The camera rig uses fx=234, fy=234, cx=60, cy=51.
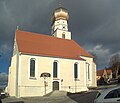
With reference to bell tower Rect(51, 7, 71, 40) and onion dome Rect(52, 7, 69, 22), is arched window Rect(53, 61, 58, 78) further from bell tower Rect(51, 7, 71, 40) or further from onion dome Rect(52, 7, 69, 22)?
onion dome Rect(52, 7, 69, 22)

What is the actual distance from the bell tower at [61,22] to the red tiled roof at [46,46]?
5.58 m

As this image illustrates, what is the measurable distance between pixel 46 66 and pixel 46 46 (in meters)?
5.03

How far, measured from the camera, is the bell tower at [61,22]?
56625 millimetres

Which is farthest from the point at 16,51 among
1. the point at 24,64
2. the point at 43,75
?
the point at 43,75

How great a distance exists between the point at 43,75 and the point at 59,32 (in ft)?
56.8

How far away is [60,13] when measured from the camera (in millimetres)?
59375

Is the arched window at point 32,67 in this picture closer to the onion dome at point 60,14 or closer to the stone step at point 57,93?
the stone step at point 57,93

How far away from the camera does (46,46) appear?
45.7 metres

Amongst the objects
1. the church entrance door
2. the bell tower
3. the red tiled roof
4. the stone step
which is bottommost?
the stone step

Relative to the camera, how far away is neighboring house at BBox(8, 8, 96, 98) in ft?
131

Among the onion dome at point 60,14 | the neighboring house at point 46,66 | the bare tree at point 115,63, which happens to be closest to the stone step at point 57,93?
the neighboring house at point 46,66

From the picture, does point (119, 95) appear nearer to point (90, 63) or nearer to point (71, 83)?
point (71, 83)

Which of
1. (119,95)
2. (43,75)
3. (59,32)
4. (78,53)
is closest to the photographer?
(119,95)

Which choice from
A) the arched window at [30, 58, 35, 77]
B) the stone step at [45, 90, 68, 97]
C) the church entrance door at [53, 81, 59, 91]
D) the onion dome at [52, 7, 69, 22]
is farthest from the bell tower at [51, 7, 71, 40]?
the stone step at [45, 90, 68, 97]
